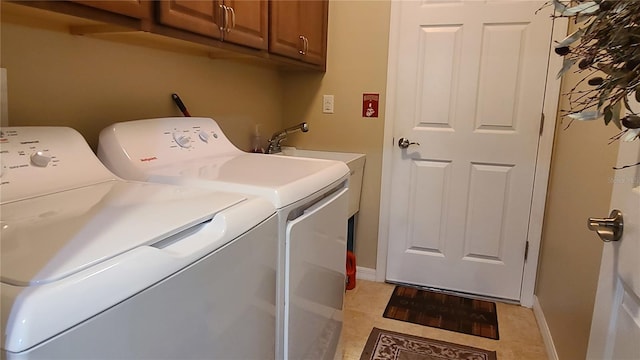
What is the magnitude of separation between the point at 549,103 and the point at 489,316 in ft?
4.01

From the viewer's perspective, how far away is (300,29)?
2.20 meters

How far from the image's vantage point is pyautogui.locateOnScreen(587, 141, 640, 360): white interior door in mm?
743

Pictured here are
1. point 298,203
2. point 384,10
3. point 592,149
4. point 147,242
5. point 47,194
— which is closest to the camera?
point 147,242

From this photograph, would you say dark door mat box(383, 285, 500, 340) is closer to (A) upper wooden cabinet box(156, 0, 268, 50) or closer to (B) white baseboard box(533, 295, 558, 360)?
(B) white baseboard box(533, 295, 558, 360)

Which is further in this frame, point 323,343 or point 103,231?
point 323,343

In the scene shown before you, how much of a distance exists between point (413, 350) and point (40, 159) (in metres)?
1.75

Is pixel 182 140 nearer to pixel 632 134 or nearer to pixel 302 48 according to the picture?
pixel 302 48

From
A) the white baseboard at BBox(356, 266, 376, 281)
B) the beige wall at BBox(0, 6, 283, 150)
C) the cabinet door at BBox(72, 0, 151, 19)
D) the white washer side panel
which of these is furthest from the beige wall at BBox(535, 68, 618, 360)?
the beige wall at BBox(0, 6, 283, 150)

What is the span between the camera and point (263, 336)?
107cm

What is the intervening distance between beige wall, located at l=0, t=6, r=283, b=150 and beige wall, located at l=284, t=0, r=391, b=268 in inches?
26.8

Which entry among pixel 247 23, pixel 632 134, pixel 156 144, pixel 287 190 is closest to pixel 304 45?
pixel 247 23

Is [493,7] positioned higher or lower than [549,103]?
higher

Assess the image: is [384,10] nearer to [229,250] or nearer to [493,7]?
[493,7]

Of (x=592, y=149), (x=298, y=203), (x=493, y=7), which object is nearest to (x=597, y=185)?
(x=592, y=149)
